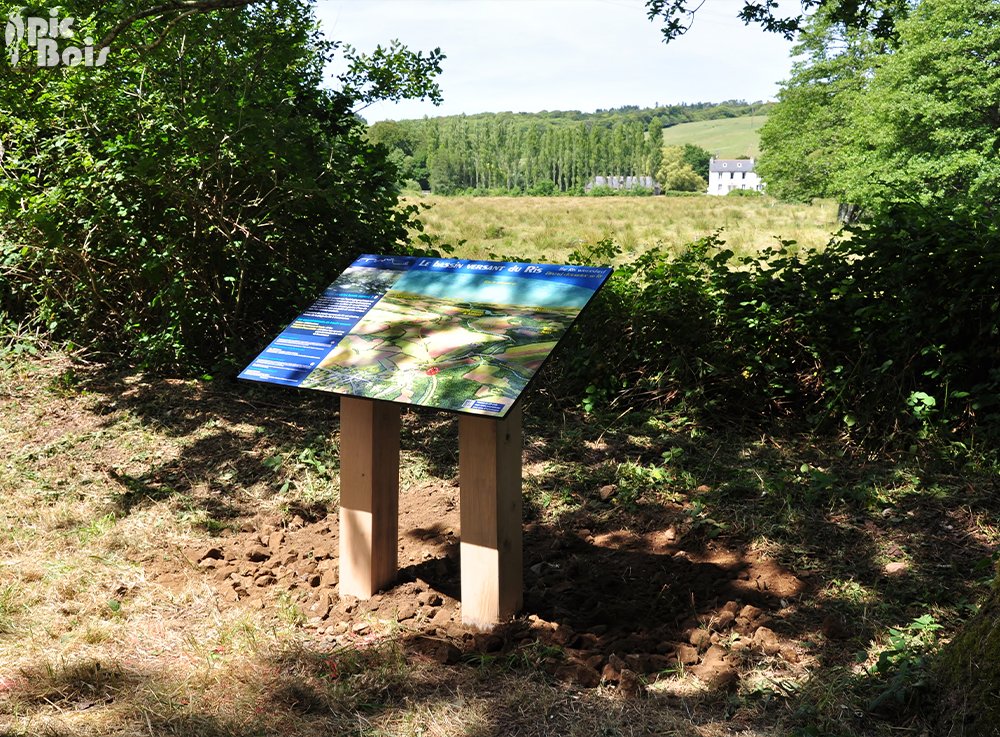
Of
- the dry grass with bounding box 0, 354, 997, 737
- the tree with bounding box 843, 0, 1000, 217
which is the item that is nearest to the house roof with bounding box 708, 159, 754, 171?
the tree with bounding box 843, 0, 1000, 217

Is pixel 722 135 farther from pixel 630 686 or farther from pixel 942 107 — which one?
pixel 630 686

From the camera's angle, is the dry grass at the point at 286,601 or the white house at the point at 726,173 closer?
the dry grass at the point at 286,601

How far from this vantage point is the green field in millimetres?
143500

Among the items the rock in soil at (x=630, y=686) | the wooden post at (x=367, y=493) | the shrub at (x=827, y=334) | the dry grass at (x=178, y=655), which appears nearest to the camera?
the dry grass at (x=178, y=655)

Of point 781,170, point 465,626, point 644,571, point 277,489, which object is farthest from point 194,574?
point 781,170

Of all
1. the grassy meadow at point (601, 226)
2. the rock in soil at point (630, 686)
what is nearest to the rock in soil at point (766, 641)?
the rock in soil at point (630, 686)

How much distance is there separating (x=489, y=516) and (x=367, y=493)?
2.14 ft

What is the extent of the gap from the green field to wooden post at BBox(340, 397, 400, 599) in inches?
5619

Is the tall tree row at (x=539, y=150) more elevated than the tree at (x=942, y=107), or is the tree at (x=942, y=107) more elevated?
the tall tree row at (x=539, y=150)

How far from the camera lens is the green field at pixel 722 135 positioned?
143500 millimetres

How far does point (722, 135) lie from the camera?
154625 millimetres

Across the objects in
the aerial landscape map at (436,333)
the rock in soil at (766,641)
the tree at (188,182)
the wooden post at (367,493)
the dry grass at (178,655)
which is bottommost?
the dry grass at (178,655)

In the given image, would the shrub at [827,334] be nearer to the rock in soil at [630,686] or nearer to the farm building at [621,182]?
the rock in soil at [630,686]

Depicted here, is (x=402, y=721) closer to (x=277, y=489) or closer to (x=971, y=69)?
(x=277, y=489)
